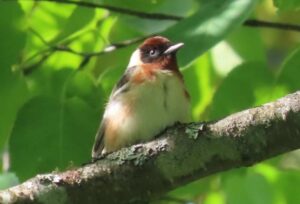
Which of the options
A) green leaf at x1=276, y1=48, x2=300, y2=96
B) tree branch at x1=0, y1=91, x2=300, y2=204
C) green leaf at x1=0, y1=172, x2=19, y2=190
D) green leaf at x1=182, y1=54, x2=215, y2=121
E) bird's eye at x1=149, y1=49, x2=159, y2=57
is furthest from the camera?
bird's eye at x1=149, y1=49, x2=159, y2=57

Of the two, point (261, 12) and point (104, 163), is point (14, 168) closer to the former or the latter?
point (104, 163)

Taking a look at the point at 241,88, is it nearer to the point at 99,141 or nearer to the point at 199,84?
the point at 199,84

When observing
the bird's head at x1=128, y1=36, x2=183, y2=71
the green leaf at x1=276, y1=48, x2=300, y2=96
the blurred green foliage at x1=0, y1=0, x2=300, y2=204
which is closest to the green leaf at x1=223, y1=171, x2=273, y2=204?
the blurred green foliage at x1=0, y1=0, x2=300, y2=204

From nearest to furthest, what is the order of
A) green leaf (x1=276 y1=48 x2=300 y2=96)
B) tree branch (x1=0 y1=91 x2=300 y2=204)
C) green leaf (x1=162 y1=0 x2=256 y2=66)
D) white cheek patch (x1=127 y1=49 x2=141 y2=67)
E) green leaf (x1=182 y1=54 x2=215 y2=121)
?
tree branch (x1=0 y1=91 x2=300 y2=204)
green leaf (x1=162 y1=0 x2=256 y2=66)
green leaf (x1=276 y1=48 x2=300 y2=96)
green leaf (x1=182 y1=54 x2=215 y2=121)
white cheek patch (x1=127 y1=49 x2=141 y2=67)

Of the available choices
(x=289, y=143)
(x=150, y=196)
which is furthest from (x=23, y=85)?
(x=289, y=143)

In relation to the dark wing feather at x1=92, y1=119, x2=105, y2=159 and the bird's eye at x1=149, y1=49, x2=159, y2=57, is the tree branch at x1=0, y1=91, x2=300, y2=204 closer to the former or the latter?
the dark wing feather at x1=92, y1=119, x2=105, y2=159

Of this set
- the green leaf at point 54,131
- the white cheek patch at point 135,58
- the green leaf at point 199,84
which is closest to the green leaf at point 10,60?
the green leaf at point 54,131
